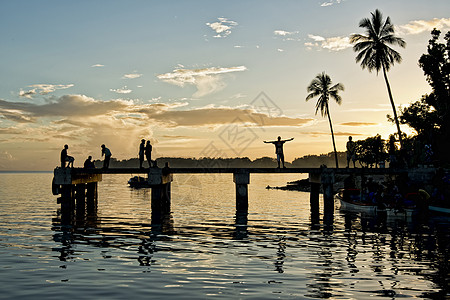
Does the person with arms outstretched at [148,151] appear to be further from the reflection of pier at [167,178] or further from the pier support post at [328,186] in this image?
the pier support post at [328,186]

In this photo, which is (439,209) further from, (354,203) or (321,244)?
(321,244)

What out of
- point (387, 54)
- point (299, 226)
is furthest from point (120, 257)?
point (387, 54)

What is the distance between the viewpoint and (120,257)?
15.4 m

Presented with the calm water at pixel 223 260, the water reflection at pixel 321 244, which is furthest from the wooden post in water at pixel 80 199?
the calm water at pixel 223 260

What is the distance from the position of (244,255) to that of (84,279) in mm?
6016

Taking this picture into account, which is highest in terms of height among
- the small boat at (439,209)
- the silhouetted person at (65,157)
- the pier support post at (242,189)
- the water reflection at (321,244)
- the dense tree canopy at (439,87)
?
the dense tree canopy at (439,87)

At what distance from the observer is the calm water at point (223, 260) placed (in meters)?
11.1

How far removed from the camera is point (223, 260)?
48.9 feet

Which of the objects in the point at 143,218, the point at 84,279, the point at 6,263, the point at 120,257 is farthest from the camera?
the point at 143,218

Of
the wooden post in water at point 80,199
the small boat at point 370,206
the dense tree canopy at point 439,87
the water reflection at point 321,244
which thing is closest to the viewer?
the water reflection at point 321,244

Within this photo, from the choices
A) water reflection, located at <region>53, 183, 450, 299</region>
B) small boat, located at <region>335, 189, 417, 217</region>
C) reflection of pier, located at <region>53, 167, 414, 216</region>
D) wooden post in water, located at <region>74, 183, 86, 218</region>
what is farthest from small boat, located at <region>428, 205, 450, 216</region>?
wooden post in water, located at <region>74, 183, 86, 218</region>

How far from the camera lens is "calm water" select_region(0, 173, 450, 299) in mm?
11055

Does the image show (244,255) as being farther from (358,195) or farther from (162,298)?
(358,195)

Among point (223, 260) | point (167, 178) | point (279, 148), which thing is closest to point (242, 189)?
point (279, 148)
